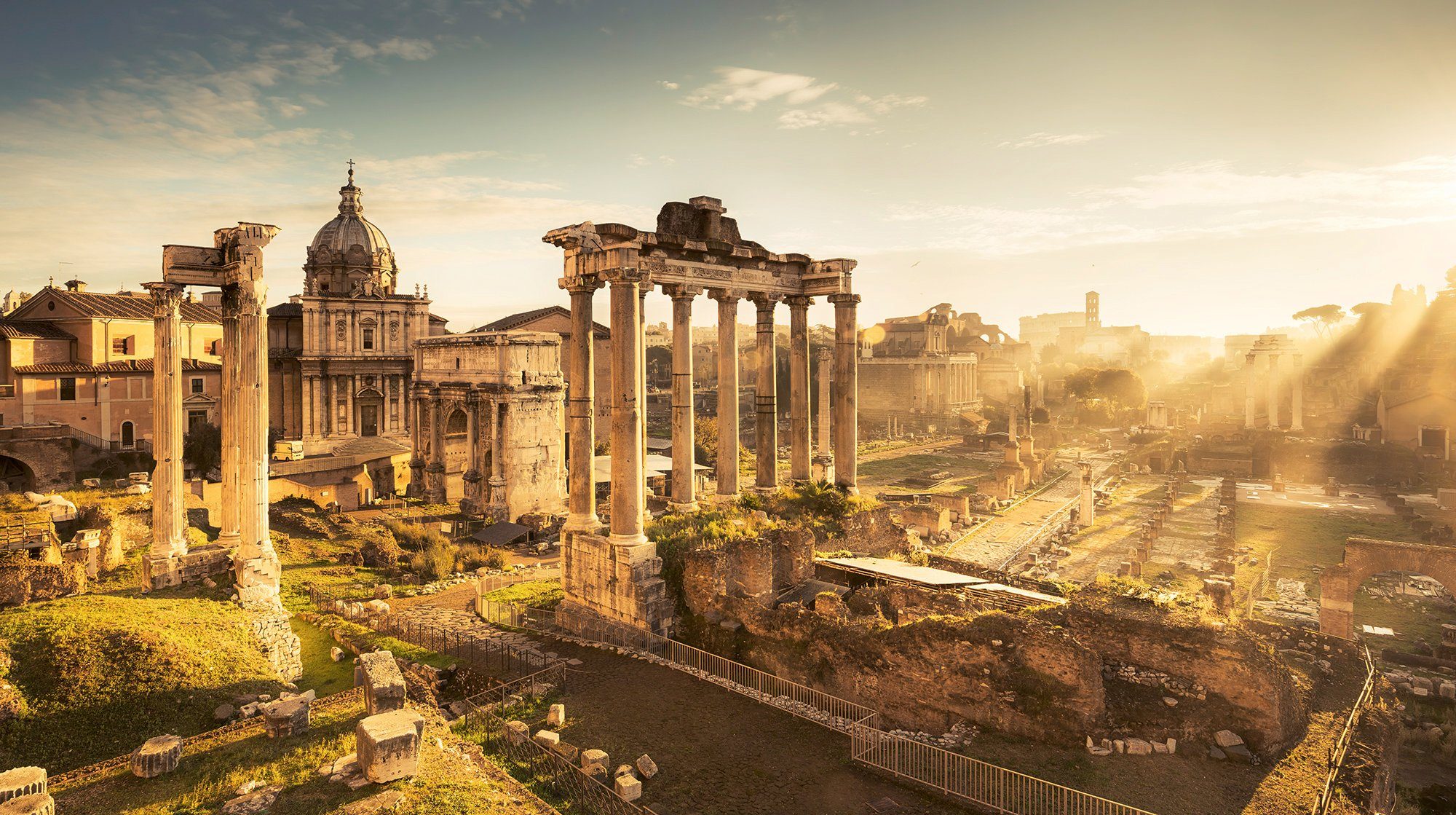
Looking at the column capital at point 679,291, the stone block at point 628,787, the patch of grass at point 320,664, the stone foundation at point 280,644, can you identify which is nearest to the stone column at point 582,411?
the column capital at point 679,291

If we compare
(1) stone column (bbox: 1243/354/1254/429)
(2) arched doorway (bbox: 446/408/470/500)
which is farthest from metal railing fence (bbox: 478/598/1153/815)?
(1) stone column (bbox: 1243/354/1254/429)

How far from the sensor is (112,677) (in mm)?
11250

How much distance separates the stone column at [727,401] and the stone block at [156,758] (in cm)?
1127

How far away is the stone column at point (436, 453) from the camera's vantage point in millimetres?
35656

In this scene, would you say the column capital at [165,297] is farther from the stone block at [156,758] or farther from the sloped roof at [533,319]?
the sloped roof at [533,319]

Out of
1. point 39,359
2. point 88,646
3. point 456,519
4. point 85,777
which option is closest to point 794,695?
point 85,777

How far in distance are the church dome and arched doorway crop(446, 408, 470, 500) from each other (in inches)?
503

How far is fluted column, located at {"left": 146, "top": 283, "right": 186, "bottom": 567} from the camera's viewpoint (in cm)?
1557

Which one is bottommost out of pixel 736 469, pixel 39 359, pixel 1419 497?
pixel 1419 497

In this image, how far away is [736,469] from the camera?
18297 mm

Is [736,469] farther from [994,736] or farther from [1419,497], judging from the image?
[1419,497]

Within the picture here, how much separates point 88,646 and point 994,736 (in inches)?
524

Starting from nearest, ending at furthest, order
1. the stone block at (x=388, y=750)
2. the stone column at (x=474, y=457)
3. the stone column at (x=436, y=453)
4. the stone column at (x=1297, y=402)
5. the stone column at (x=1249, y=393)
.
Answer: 1. the stone block at (x=388, y=750)
2. the stone column at (x=474, y=457)
3. the stone column at (x=436, y=453)
4. the stone column at (x=1297, y=402)
5. the stone column at (x=1249, y=393)

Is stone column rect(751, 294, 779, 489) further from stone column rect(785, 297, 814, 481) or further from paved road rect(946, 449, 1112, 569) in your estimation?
paved road rect(946, 449, 1112, 569)
